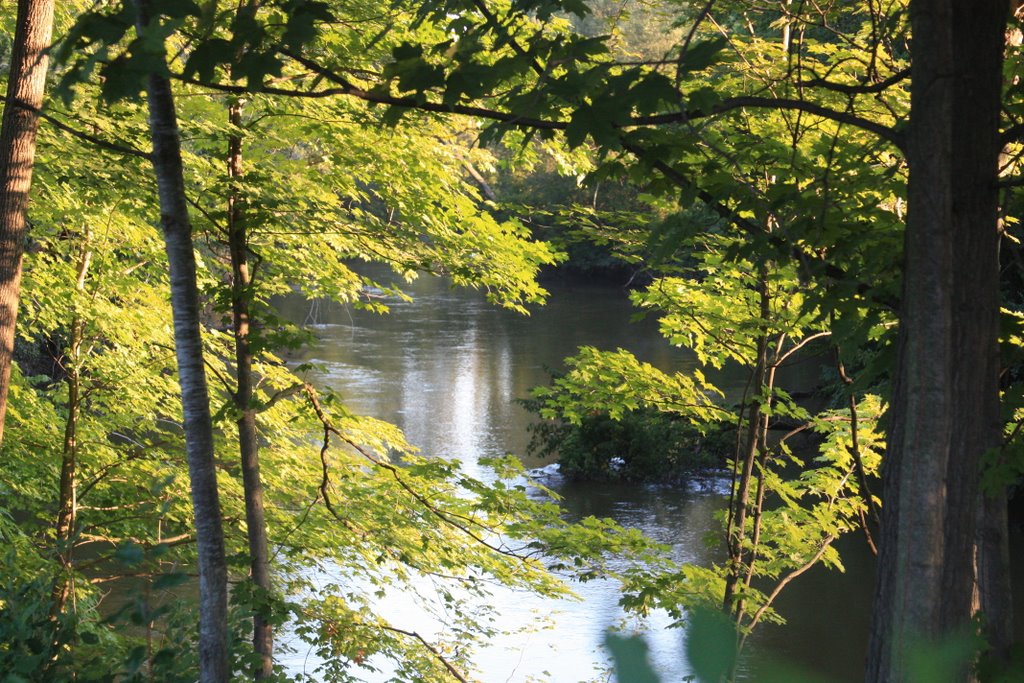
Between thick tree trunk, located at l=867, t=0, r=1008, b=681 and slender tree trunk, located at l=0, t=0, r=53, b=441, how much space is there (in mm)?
4125

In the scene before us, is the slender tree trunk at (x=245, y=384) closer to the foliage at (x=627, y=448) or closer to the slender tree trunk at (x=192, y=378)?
the slender tree trunk at (x=192, y=378)

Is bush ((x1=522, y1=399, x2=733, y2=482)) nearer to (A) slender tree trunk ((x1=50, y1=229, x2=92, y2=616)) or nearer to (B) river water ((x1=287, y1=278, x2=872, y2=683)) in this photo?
(B) river water ((x1=287, y1=278, x2=872, y2=683))

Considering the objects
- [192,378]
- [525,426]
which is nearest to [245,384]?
[192,378]

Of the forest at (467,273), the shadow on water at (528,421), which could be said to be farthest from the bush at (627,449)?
the forest at (467,273)

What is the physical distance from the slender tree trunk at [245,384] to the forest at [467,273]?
31 millimetres

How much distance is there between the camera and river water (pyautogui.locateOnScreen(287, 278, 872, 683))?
998 cm

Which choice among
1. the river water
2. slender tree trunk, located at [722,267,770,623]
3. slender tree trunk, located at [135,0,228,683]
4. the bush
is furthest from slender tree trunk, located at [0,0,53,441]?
the bush

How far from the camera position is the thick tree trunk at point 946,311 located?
219 centimetres

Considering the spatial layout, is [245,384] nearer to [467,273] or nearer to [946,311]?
[467,273]

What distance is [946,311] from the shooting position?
7.24 feet

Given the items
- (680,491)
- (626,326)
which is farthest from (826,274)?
(626,326)

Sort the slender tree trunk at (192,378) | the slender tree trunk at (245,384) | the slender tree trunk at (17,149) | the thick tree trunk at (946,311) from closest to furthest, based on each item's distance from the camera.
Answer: the thick tree trunk at (946,311) < the slender tree trunk at (192,378) < the slender tree trunk at (17,149) < the slender tree trunk at (245,384)

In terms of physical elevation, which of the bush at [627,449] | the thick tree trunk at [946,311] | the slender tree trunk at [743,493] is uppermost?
the thick tree trunk at [946,311]

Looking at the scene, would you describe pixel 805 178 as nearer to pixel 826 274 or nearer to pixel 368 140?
pixel 826 274
